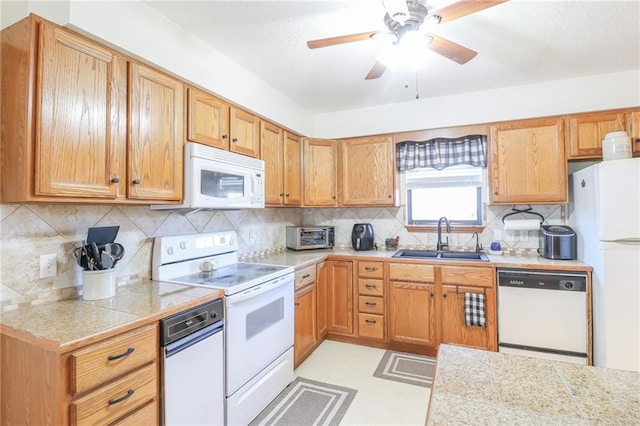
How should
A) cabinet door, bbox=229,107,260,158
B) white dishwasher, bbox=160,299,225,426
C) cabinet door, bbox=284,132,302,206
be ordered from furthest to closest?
cabinet door, bbox=284,132,302,206, cabinet door, bbox=229,107,260,158, white dishwasher, bbox=160,299,225,426

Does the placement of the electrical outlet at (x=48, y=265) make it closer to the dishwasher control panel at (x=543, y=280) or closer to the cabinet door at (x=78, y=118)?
the cabinet door at (x=78, y=118)

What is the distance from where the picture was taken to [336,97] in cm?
316

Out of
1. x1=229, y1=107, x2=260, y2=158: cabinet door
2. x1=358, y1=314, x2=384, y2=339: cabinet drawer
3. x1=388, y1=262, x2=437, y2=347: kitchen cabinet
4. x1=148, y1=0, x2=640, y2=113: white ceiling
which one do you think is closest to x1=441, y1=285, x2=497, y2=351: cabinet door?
x1=388, y1=262, x2=437, y2=347: kitchen cabinet

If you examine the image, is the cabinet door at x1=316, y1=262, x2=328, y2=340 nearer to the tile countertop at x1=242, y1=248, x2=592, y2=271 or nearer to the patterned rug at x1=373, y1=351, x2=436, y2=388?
the tile countertop at x1=242, y1=248, x2=592, y2=271

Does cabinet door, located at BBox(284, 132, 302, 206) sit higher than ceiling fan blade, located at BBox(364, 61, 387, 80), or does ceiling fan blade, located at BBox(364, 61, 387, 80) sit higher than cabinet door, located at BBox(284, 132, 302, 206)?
ceiling fan blade, located at BBox(364, 61, 387, 80)

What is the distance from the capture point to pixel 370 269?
10.1ft

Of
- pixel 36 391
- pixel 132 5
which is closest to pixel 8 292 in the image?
pixel 36 391

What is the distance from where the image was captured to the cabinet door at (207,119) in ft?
6.72

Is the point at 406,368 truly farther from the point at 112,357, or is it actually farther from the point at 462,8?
the point at 462,8

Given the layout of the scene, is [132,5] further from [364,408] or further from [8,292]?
[364,408]

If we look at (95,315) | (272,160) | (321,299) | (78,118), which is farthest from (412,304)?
(78,118)

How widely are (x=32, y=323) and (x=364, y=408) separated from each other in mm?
1939

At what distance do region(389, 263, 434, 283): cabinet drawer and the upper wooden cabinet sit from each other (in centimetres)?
93

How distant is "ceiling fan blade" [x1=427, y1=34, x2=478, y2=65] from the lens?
1590mm
